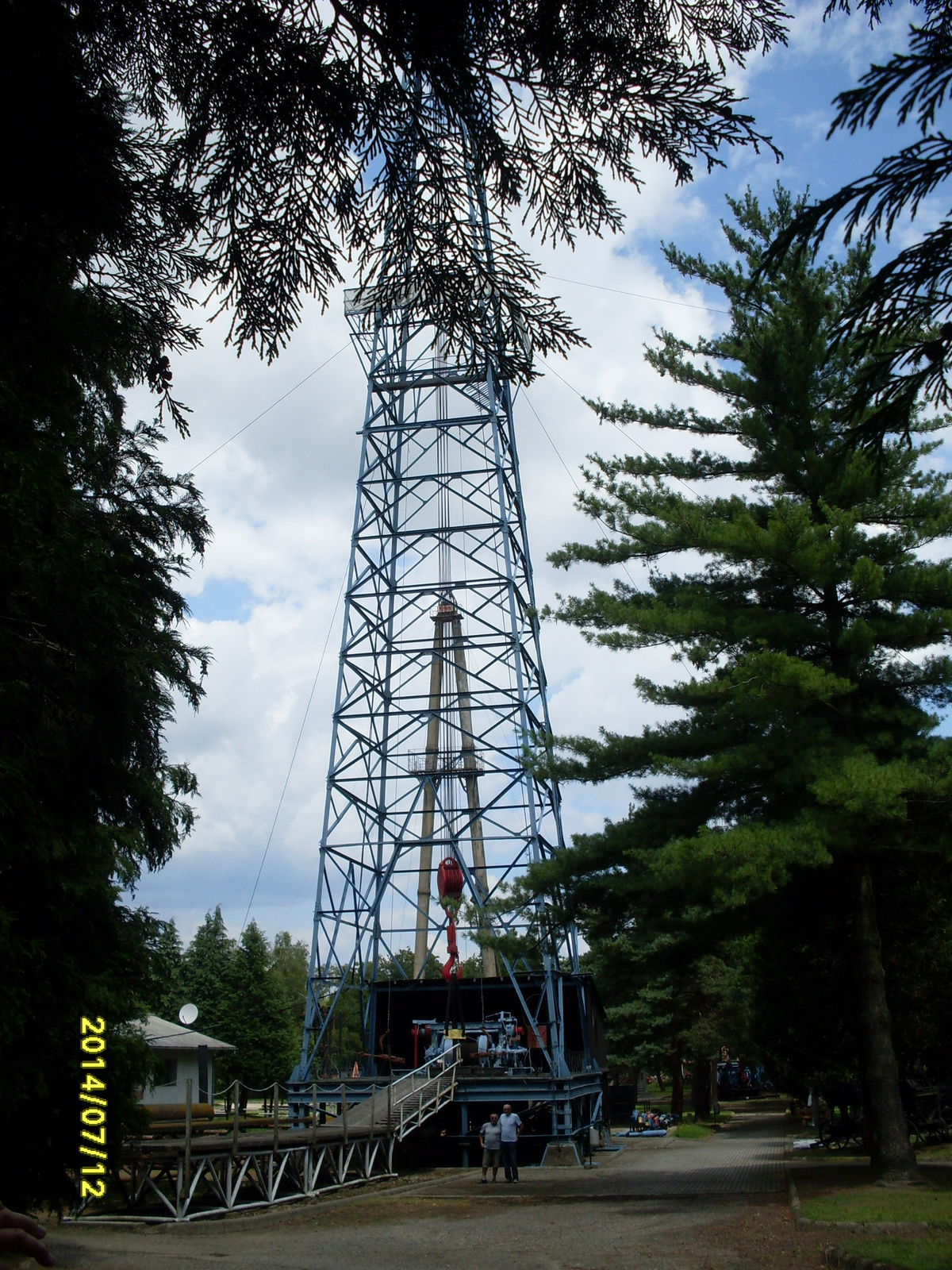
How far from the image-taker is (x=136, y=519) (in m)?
12.4

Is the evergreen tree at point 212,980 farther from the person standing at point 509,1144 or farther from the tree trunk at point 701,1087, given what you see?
the person standing at point 509,1144

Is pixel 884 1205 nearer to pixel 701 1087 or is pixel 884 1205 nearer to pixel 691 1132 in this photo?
pixel 691 1132

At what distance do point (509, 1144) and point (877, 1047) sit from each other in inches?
235

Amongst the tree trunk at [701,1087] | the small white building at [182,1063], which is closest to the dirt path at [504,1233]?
the small white building at [182,1063]

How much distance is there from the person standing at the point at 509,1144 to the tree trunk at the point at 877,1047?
5.30m

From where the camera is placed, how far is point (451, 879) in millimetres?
21422

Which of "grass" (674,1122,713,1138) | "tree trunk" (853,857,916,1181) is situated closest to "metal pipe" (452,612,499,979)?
"grass" (674,1122,713,1138)

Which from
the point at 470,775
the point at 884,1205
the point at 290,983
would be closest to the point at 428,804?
the point at 470,775

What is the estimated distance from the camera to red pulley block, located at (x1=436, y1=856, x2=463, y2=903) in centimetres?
2133

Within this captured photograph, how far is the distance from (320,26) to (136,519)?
8606mm

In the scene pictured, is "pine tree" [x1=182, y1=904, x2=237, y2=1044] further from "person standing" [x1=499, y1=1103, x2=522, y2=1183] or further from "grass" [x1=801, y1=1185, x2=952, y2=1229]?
"grass" [x1=801, y1=1185, x2=952, y2=1229]

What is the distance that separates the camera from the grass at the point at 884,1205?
8.77 metres

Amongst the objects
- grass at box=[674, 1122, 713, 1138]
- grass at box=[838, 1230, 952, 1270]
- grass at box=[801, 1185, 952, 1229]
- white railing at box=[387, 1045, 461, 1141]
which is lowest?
grass at box=[674, 1122, 713, 1138]

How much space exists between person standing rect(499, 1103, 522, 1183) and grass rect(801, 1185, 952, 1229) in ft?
17.6
